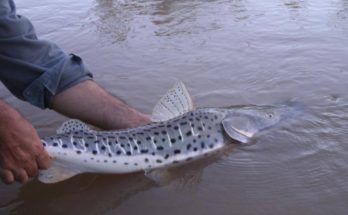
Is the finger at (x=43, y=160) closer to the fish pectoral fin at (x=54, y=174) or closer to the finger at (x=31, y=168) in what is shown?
the finger at (x=31, y=168)

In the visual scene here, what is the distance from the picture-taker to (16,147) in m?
2.48

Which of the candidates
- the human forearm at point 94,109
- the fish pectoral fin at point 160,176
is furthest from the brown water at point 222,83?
the human forearm at point 94,109

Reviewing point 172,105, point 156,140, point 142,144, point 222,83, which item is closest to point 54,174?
point 142,144

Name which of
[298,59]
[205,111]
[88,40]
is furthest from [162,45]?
[205,111]

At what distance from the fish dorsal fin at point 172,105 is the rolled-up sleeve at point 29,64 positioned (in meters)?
0.65

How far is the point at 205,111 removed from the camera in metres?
3.36

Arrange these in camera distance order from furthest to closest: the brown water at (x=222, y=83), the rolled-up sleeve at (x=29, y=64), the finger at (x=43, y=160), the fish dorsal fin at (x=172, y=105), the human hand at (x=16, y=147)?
the fish dorsal fin at (x=172, y=105) → the rolled-up sleeve at (x=29, y=64) → the brown water at (x=222, y=83) → the finger at (x=43, y=160) → the human hand at (x=16, y=147)

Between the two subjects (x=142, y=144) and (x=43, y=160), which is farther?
(x=142, y=144)

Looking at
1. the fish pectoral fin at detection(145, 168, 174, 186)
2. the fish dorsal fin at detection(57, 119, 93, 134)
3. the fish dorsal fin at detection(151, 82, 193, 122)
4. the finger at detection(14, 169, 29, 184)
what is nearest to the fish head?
the fish dorsal fin at detection(151, 82, 193, 122)

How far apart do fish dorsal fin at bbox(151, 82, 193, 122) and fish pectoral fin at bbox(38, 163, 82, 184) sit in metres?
0.79

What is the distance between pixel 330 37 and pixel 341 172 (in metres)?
3.05

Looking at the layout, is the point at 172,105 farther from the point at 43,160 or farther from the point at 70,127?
the point at 43,160

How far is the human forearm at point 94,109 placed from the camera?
132 inches

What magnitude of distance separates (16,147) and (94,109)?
976 millimetres
